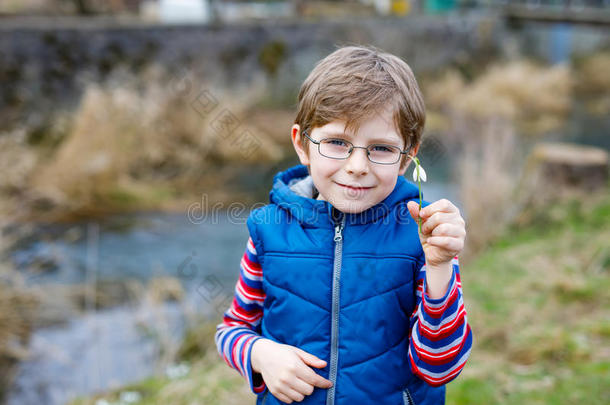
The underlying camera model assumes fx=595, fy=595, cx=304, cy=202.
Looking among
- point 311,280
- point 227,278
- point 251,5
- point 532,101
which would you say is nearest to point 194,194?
point 227,278

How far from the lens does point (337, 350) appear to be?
1.26 m

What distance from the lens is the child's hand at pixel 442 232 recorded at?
1.08m

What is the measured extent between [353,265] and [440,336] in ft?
0.75

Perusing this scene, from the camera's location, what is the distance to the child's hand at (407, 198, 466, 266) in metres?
1.08

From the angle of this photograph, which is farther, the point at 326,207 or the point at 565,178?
the point at 565,178

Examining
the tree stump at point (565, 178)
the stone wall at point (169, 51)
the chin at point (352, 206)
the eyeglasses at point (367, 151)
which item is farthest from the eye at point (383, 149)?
the stone wall at point (169, 51)

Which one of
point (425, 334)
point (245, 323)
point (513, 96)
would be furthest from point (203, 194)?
point (513, 96)

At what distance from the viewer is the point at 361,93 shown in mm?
1196

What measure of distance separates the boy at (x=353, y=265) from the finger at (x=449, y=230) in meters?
0.07

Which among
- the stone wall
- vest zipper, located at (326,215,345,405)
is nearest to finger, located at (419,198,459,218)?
vest zipper, located at (326,215,345,405)

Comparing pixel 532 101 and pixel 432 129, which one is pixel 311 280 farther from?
pixel 532 101

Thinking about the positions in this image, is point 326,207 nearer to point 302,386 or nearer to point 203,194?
point 302,386

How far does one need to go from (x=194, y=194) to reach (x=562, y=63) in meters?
9.81

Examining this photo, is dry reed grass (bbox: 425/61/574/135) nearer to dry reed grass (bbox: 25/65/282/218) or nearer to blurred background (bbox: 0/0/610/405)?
blurred background (bbox: 0/0/610/405)
